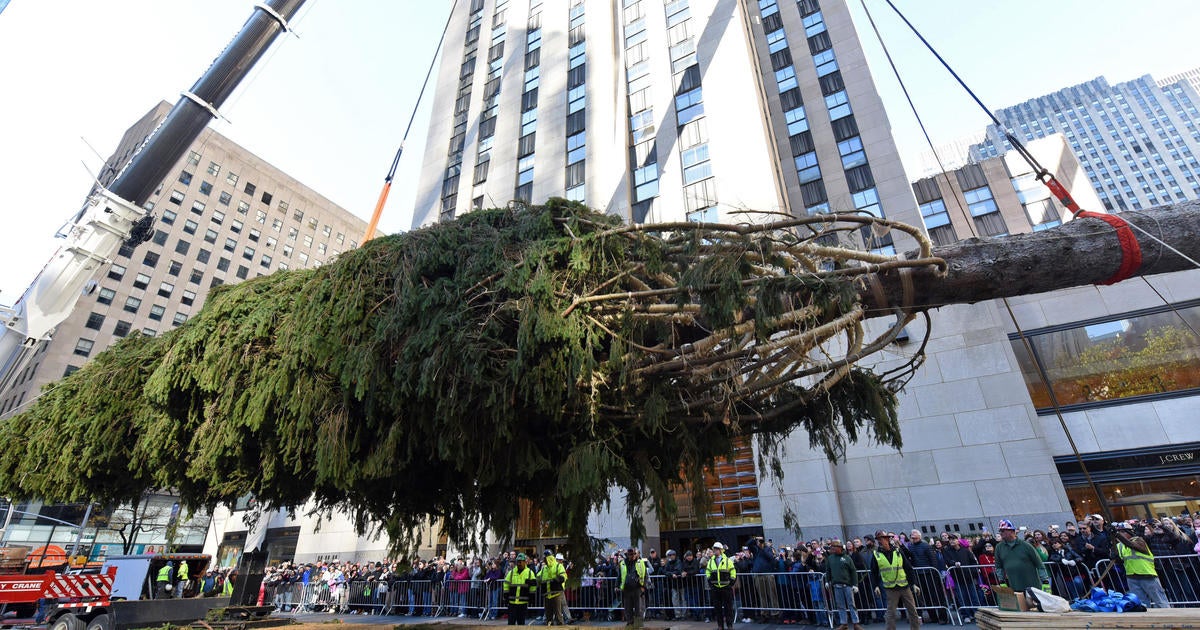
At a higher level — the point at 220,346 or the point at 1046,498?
the point at 220,346

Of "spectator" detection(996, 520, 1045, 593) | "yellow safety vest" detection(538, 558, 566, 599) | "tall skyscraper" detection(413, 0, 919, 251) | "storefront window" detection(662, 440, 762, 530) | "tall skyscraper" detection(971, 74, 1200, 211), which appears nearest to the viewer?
"spectator" detection(996, 520, 1045, 593)

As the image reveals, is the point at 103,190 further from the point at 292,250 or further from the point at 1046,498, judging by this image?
the point at 292,250

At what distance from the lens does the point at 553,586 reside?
13.0 meters

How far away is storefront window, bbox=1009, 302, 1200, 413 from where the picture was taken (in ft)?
53.0

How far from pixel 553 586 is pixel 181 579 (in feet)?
44.2

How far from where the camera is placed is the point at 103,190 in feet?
51.6

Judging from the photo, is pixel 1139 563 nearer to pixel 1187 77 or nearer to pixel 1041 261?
pixel 1041 261

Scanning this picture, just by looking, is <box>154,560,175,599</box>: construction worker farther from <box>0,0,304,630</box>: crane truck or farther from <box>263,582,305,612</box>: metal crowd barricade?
<box>263,582,305,612</box>: metal crowd barricade

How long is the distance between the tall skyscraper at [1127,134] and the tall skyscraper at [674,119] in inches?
4298

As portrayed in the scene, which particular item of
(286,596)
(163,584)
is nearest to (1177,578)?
(163,584)

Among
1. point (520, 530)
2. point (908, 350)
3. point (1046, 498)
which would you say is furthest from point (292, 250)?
point (1046, 498)

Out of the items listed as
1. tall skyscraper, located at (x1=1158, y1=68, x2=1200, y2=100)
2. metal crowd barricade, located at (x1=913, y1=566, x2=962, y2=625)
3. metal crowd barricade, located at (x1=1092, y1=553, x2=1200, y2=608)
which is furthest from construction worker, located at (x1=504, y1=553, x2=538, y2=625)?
tall skyscraper, located at (x1=1158, y1=68, x2=1200, y2=100)

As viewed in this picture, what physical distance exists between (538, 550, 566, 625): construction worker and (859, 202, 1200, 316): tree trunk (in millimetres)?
9872

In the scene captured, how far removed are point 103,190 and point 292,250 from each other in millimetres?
57987
